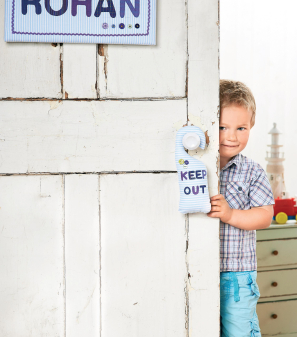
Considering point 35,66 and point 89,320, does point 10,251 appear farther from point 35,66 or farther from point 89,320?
point 35,66

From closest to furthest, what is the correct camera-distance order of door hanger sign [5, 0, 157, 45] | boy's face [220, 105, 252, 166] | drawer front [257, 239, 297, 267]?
door hanger sign [5, 0, 157, 45] → boy's face [220, 105, 252, 166] → drawer front [257, 239, 297, 267]

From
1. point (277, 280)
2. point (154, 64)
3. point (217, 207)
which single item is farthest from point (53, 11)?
point (277, 280)

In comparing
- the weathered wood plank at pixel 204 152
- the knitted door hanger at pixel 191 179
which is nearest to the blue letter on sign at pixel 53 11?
the weathered wood plank at pixel 204 152

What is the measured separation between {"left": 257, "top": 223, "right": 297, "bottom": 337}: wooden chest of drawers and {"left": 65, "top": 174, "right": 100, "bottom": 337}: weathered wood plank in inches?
47.8

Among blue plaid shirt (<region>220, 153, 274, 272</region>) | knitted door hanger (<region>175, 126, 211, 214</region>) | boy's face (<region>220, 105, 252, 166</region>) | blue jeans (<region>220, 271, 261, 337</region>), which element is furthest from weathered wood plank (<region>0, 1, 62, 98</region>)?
blue jeans (<region>220, 271, 261, 337</region>)

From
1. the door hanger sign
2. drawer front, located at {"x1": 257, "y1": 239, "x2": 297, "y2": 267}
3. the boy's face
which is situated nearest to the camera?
the door hanger sign

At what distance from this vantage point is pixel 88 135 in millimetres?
894

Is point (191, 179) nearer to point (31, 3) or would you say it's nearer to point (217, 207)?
point (217, 207)

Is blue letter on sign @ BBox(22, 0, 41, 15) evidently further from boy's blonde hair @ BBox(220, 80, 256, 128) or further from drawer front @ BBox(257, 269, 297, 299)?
drawer front @ BBox(257, 269, 297, 299)

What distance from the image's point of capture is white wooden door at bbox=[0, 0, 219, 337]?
88 cm

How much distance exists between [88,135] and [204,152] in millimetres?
293

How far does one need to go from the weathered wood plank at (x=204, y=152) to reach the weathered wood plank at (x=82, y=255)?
243 mm

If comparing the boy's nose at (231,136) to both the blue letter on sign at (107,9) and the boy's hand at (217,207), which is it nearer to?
the boy's hand at (217,207)

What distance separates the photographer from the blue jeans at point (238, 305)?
1.02 meters
